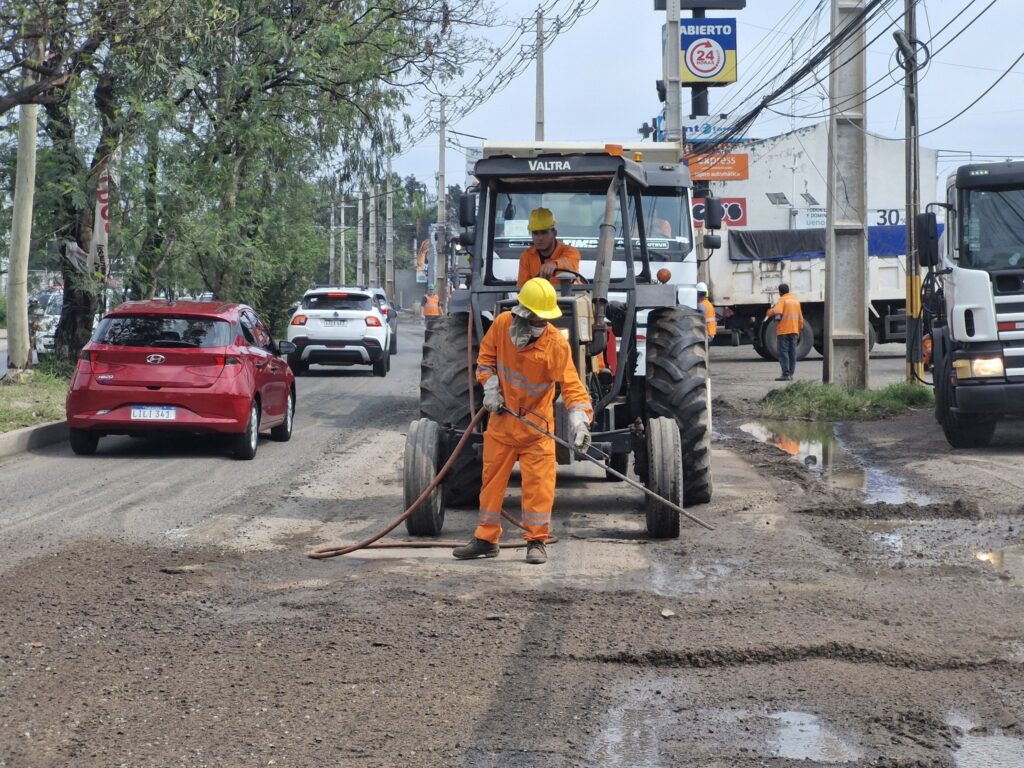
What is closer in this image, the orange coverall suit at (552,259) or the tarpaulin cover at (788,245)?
the orange coverall suit at (552,259)

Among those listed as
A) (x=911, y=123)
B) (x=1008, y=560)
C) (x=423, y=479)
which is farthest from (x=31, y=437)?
(x=911, y=123)

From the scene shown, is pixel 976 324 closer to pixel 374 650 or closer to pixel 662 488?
pixel 662 488

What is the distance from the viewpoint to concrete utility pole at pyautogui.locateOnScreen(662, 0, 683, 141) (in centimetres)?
2489

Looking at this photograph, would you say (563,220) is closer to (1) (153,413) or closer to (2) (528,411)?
(2) (528,411)

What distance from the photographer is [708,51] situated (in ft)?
152

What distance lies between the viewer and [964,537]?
954 centimetres

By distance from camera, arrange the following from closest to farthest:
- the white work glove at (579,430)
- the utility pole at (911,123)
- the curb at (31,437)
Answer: the white work glove at (579,430)
the curb at (31,437)
the utility pole at (911,123)

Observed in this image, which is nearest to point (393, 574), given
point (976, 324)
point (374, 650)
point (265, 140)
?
point (374, 650)

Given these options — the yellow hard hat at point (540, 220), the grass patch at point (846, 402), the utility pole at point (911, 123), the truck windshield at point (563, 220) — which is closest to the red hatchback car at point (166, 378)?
the truck windshield at point (563, 220)

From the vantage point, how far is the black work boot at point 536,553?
8500 millimetres

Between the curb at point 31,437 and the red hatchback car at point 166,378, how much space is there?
2.47ft

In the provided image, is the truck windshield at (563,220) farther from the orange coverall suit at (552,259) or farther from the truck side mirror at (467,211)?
the orange coverall suit at (552,259)

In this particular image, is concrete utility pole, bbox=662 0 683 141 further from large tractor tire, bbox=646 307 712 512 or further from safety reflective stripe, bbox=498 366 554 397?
safety reflective stripe, bbox=498 366 554 397

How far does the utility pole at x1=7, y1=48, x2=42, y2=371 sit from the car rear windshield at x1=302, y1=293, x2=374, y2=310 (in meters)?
7.42
